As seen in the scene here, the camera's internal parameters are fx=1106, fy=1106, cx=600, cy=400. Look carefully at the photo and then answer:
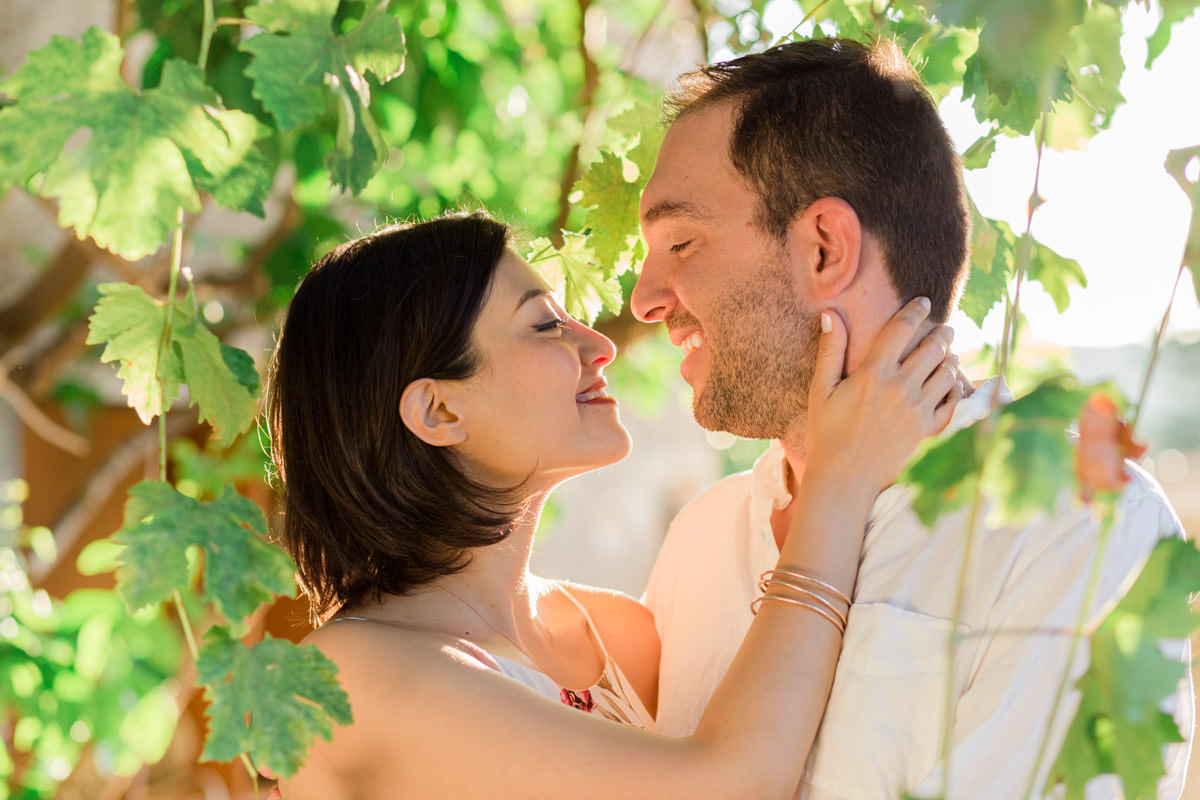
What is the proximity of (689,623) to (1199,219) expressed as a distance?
1165mm

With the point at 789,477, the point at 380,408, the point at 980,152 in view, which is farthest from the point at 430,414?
the point at 980,152

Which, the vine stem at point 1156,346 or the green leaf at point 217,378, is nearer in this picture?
the vine stem at point 1156,346

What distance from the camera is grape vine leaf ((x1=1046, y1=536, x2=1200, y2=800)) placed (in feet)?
2.54

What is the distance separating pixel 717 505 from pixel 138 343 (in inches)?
45.6

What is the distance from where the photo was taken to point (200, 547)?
0.88 metres

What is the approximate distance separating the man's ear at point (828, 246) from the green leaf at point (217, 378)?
2.81ft

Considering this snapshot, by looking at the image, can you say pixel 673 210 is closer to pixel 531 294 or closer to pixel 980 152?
pixel 531 294

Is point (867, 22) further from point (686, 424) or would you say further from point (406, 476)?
A: point (686, 424)

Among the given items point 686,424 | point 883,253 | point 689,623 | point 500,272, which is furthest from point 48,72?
point 686,424

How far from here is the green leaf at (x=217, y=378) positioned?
3.32 ft

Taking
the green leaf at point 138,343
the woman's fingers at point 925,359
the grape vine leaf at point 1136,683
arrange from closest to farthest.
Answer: the grape vine leaf at point 1136,683, the green leaf at point 138,343, the woman's fingers at point 925,359

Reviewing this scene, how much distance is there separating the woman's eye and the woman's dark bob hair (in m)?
0.10

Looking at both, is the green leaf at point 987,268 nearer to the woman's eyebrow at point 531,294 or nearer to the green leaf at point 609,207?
the green leaf at point 609,207

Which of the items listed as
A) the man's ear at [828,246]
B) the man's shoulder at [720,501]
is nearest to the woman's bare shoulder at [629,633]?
the man's shoulder at [720,501]
